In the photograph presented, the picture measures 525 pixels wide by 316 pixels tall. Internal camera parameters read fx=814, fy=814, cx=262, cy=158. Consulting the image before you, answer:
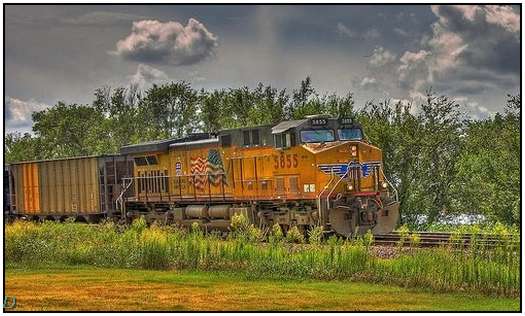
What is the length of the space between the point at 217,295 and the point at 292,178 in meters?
9.39

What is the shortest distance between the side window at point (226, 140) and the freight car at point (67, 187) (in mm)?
6968

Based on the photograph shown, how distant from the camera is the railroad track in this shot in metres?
15.8

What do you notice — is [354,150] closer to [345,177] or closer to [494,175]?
[345,177]

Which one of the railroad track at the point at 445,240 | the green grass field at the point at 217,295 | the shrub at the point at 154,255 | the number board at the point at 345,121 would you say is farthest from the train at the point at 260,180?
the green grass field at the point at 217,295

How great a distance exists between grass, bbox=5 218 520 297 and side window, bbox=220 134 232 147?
4.19 m

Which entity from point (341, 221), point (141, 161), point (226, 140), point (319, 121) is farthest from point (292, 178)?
point (141, 161)

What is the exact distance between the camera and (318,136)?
23.0 metres

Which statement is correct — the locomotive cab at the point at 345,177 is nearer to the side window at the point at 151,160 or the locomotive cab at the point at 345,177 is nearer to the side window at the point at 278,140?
the side window at the point at 278,140

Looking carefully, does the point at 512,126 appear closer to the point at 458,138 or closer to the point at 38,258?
the point at 458,138

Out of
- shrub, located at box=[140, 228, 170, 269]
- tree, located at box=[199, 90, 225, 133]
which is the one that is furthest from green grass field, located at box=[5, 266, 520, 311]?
tree, located at box=[199, 90, 225, 133]

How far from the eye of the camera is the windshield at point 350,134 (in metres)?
23.3

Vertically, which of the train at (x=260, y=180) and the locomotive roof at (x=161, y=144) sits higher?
the locomotive roof at (x=161, y=144)

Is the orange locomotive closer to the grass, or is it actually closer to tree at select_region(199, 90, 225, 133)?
the grass

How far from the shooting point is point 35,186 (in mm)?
36219
